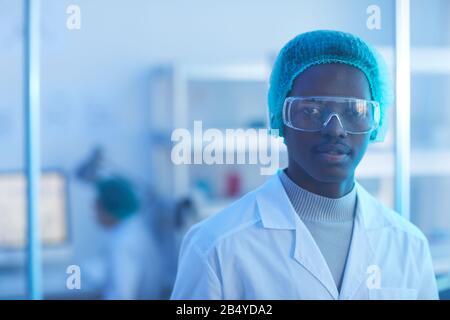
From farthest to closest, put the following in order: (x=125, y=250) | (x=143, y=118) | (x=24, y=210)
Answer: (x=143, y=118) → (x=24, y=210) → (x=125, y=250)

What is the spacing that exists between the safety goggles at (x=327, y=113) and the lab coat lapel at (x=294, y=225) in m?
0.12

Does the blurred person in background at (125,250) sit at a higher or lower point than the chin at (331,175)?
lower

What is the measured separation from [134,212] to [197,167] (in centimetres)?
69

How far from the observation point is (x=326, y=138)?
0.83 m

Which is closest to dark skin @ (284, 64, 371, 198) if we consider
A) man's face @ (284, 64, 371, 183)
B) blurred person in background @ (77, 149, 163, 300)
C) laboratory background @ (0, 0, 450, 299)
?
man's face @ (284, 64, 371, 183)

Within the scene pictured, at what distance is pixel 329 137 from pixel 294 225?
0.49 feet

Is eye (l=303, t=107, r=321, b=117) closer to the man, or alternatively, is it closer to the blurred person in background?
the man

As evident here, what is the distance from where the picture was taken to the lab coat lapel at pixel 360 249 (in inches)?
33.2

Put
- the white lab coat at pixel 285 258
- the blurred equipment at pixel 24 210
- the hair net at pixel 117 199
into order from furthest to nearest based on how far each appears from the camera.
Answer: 1. the blurred equipment at pixel 24 210
2. the hair net at pixel 117 199
3. the white lab coat at pixel 285 258

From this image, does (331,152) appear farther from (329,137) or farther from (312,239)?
(312,239)

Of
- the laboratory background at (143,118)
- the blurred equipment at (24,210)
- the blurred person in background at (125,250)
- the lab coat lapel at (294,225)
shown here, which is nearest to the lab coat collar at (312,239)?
the lab coat lapel at (294,225)

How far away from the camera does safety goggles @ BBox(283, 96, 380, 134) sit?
830 millimetres

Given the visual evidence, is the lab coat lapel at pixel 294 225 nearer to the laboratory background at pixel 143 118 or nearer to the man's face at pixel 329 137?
the man's face at pixel 329 137

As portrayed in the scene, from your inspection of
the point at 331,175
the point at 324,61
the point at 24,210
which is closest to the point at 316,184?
the point at 331,175
